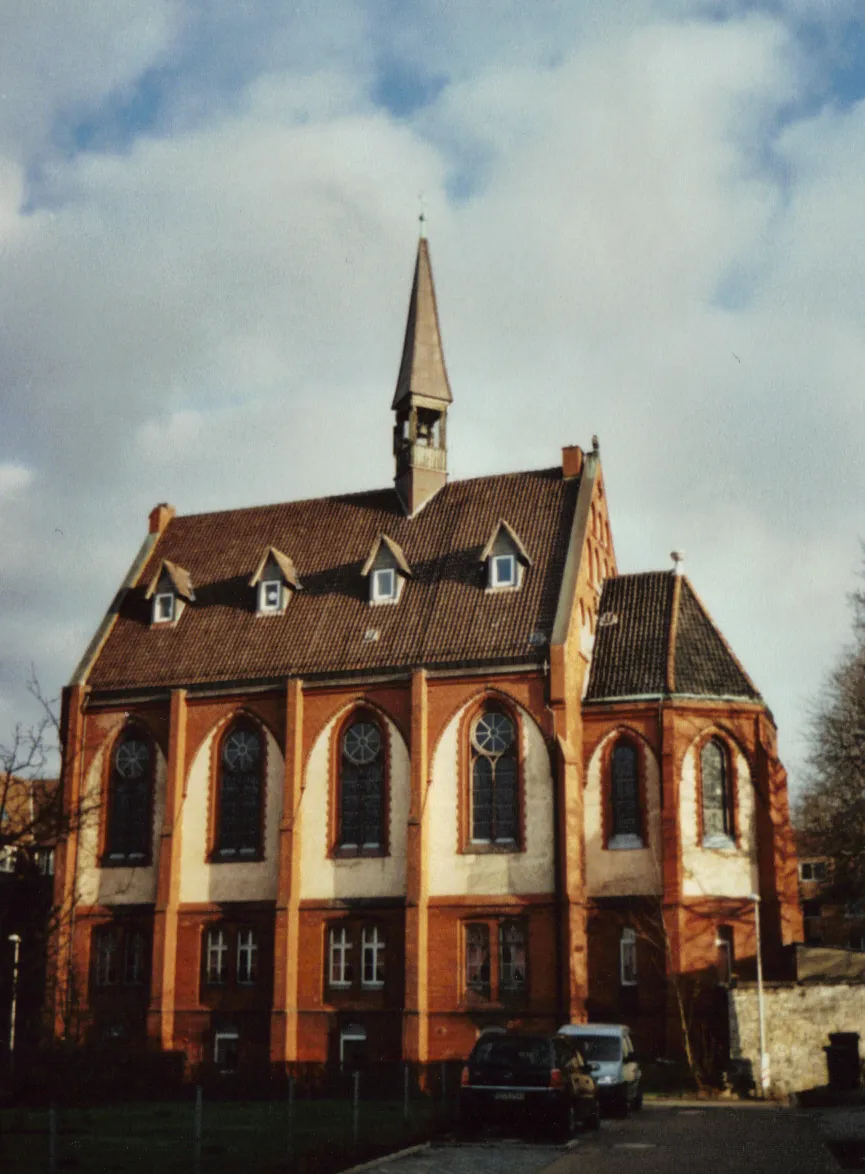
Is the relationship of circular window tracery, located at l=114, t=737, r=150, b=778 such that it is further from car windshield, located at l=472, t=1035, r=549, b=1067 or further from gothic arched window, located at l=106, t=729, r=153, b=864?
car windshield, located at l=472, t=1035, r=549, b=1067

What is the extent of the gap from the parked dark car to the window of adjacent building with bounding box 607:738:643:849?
1658cm

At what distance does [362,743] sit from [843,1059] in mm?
15825

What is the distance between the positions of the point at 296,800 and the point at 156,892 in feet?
17.8

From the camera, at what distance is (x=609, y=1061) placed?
27984mm

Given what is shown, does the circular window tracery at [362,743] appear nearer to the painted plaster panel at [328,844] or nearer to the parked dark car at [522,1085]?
the painted plaster panel at [328,844]

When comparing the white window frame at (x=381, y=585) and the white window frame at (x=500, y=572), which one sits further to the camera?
the white window frame at (x=381, y=585)

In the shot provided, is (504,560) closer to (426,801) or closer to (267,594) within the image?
(426,801)

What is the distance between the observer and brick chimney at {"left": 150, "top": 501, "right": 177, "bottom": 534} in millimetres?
50375

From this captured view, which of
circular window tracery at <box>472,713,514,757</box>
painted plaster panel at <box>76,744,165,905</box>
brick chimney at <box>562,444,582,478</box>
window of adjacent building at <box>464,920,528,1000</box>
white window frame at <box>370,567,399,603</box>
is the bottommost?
window of adjacent building at <box>464,920,528,1000</box>

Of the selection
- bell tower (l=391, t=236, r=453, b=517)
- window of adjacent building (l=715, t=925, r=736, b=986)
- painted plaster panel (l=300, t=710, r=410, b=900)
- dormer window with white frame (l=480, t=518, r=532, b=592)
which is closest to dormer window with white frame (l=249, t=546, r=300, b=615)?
bell tower (l=391, t=236, r=453, b=517)

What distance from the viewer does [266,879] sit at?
136 ft

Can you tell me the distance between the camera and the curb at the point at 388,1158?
56.9ft

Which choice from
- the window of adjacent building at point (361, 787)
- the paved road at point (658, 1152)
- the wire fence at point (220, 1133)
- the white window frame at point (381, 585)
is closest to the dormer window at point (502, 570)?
the white window frame at point (381, 585)

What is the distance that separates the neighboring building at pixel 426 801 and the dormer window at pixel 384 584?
0.26 feet
